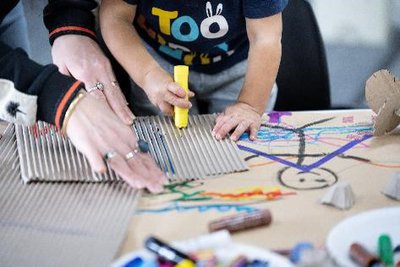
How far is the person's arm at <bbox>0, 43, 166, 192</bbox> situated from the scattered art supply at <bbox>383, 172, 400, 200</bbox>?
30 centimetres

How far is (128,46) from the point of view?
1.14 meters

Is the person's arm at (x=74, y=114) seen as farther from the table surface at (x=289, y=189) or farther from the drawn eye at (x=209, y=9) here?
the drawn eye at (x=209, y=9)

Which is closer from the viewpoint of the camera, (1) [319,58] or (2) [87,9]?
(2) [87,9]

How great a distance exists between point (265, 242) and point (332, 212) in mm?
113

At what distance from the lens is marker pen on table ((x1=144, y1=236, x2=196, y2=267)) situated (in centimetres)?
63

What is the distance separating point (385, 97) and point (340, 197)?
0.91 feet

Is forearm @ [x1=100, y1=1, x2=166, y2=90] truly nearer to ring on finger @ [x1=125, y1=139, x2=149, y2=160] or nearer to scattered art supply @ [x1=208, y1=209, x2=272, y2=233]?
ring on finger @ [x1=125, y1=139, x2=149, y2=160]

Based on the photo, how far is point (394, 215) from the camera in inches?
29.7

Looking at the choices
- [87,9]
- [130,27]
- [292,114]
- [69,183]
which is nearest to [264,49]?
[292,114]

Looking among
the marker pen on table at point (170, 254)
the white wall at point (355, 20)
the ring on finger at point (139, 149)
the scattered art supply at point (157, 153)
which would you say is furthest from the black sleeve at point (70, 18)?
the white wall at point (355, 20)

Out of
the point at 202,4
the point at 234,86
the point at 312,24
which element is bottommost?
the point at 234,86

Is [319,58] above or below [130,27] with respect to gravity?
below

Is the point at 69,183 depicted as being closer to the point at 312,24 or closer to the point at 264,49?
the point at 264,49

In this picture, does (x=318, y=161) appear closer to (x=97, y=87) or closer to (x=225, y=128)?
(x=225, y=128)
